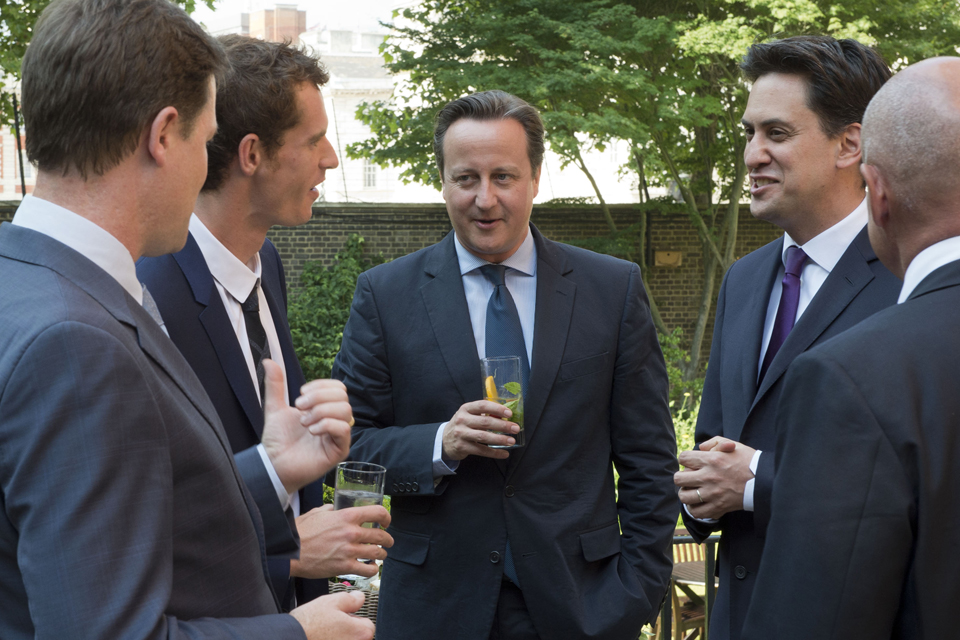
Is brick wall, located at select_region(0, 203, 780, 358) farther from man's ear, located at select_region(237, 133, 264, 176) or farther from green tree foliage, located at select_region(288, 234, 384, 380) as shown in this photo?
man's ear, located at select_region(237, 133, 264, 176)

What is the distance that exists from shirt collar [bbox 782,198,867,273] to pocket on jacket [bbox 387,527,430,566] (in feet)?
4.44

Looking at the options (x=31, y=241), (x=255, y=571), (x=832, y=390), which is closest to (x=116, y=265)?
(x=31, y=241)

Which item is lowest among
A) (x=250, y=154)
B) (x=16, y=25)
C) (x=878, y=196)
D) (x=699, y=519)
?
(x=699, y=519)

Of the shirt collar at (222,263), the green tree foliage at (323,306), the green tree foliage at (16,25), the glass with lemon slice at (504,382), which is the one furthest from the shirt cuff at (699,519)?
the green tree foliage at (323,306)

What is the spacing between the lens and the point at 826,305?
219 cm

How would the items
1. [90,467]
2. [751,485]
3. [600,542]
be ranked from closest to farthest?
1. [90,467]
2. [751,485]
3. [600,542]

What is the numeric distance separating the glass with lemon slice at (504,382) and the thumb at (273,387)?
2.22 feet

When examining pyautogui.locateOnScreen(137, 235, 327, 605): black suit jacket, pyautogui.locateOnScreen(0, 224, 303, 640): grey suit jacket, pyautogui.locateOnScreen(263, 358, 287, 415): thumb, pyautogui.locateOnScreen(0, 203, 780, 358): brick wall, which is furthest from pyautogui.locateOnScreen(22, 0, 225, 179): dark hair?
pyautogui.locateOnScreen(0, 203, 780, 358): brick wall

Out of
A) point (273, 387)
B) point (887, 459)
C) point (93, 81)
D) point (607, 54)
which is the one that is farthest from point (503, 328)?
point (607, 54)

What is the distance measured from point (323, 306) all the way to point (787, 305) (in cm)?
1191

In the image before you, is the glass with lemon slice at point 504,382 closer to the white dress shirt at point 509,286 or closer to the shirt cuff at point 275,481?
the white dress shirt at point 509,286

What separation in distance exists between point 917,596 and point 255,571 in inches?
39.6

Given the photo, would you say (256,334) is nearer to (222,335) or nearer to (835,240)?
(222,335)

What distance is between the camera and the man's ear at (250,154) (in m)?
2.04
